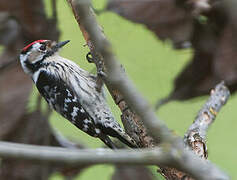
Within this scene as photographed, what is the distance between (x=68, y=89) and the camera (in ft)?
8.33

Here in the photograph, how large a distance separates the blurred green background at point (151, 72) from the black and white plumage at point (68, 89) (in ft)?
1.80

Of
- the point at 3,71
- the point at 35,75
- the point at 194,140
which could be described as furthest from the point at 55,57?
the point at 194,140

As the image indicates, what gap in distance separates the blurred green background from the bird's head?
51 centimetres

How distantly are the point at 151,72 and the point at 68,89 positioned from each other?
101cm

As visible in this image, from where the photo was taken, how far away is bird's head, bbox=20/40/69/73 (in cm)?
261

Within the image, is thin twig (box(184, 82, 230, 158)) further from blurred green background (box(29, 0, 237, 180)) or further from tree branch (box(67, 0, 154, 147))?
blurred green background (box(29, 0, 237, 180))

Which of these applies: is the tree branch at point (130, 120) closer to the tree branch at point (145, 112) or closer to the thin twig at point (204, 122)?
the thin twig at point (204, 122)

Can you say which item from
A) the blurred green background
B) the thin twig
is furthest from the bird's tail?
the blurred green background

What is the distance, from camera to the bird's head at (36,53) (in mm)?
2613

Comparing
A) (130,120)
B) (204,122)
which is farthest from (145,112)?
(204,122)

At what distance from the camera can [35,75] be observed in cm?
265

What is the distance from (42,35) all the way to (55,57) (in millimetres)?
202

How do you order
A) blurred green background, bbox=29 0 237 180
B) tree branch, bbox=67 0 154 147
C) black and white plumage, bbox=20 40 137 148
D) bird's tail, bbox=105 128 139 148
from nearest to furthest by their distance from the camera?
tree branch, bbox=67 0 154 147 → bird's tail, bbox=105 128 139 148 → black and white plumage, bbox=20 40 137 148 → blurred green background, bbox=29 0 237 180

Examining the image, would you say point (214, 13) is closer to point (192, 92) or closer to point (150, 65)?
point (192, 92)
